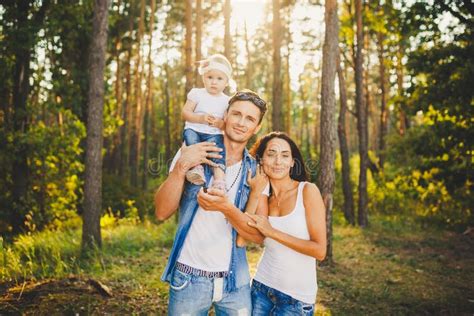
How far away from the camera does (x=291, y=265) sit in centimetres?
277

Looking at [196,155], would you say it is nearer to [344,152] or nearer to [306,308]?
[306,308]

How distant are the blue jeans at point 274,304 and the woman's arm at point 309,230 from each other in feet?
1.12

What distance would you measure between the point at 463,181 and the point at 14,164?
14.1 metres

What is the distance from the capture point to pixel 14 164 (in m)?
12.9

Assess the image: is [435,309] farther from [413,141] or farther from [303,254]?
[413,141]

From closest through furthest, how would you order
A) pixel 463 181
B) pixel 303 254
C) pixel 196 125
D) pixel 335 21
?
pixel 303 254, pixel 196 125, pixel 335 21, pixel 463 181

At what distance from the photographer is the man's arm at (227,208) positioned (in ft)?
7.80

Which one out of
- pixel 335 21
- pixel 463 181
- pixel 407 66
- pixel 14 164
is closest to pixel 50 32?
pixel 14 164

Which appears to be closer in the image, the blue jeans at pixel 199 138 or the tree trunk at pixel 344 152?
the blue jeans at pixel 199 138

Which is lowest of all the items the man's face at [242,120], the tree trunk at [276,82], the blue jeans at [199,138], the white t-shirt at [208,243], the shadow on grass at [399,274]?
the shadow on grass at [399,274]

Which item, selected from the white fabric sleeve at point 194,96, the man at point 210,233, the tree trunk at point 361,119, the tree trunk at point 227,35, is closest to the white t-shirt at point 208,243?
the man at point 210,233

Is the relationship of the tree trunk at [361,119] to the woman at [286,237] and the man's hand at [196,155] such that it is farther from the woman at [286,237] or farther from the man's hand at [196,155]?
the man's hand at [196,155]

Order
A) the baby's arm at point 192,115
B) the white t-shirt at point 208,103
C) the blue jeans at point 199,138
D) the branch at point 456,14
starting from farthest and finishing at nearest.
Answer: the branch at point 456,14 → the white t-shirt at point 208,103 → the baby's arm at point 192,115 → the blue jeans at point 199,138

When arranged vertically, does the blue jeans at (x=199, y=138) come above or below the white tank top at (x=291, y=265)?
above
